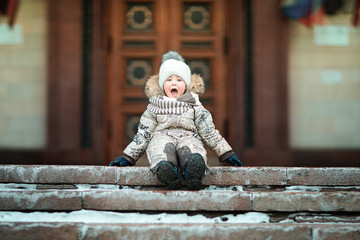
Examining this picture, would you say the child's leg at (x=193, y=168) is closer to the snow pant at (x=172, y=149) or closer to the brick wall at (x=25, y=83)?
the snow pant at (x=172, y=149)

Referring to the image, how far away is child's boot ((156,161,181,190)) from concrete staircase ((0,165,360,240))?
56mm

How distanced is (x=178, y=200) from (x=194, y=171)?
21 centimetres

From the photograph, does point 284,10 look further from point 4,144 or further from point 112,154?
point 4,144

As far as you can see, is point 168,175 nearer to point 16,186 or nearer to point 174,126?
point 174,126

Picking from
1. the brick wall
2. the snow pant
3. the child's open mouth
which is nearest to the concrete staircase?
the snow pant

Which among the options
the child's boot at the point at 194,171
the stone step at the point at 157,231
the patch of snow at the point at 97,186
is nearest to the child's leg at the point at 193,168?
the child's boot at the point at 194,171

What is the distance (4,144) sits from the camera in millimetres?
5309

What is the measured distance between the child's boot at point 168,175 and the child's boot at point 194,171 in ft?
0.25

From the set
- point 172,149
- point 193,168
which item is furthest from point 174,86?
point 193,168

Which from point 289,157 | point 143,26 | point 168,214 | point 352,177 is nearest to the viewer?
point 168,214

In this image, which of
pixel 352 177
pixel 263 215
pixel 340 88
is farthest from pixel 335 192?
pixel 340 88

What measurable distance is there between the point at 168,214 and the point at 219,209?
1.05ft

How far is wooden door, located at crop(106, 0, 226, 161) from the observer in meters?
5.47

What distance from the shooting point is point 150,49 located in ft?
18.0
